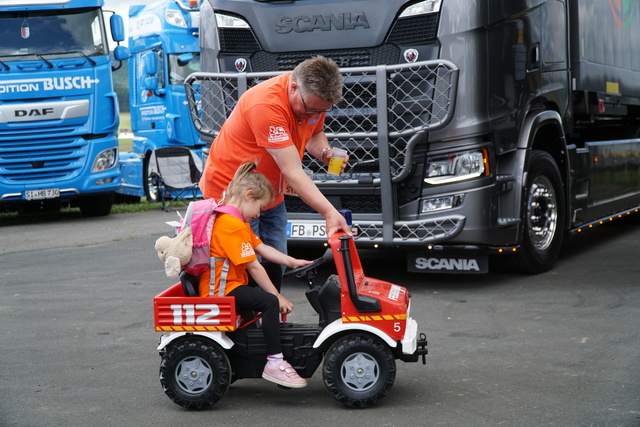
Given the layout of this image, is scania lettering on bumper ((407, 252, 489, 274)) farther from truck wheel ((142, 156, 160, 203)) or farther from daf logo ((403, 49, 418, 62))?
truck wheel ((142, 156, 160, 203))

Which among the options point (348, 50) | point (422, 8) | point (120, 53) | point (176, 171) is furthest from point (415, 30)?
point (176, 171)

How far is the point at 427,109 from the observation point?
7797 millimetres

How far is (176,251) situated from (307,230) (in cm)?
355

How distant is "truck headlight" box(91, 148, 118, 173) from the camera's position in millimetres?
15422

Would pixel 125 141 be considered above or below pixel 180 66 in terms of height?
above

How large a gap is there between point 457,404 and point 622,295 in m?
3.37

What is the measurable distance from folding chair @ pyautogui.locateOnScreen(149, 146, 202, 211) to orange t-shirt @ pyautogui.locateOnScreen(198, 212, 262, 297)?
12.6 m

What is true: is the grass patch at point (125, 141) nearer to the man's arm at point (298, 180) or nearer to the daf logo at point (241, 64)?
the daf logo at point (241, 64)

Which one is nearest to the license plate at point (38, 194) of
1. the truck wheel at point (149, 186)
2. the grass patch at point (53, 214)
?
the grass patch at point (53, 214)

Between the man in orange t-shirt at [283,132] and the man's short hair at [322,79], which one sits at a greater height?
the man's short hair at [322,79]

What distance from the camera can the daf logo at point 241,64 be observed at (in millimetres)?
8430

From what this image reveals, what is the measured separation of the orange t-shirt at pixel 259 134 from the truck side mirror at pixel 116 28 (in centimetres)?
1110

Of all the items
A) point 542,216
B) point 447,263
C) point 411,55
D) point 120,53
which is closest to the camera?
point 411,55

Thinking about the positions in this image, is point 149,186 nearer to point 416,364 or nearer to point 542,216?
point 542,216
